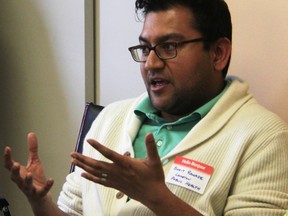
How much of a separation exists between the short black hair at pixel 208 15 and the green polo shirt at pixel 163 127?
168 millimetres

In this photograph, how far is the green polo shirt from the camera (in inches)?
51.8

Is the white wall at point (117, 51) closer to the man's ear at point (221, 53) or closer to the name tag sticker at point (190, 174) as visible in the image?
the man's ear at point (221, 53)

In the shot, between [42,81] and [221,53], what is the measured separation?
4.25 ft

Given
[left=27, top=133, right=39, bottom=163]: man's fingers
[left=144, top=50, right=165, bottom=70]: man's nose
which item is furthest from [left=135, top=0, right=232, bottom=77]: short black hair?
[left=27, top=133, right=39, bottom=163]: man's fingers

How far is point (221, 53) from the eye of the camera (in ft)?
4.44

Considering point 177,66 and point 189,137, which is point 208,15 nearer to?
point 177,66

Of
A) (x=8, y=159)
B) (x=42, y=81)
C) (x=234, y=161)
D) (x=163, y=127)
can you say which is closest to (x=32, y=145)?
(x=8, y=159)

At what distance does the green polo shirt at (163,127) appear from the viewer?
131 centimetres

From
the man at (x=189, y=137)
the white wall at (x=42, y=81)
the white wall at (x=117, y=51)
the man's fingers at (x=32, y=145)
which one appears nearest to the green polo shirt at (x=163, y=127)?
the man at (x=189, y=137)

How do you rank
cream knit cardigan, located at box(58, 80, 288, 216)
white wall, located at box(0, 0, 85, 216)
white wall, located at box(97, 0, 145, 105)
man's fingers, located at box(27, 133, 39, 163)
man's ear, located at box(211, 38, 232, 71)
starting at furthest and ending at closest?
white wall, located at box(0, 0, 85, 216) → white wall, located at box(97, 0, 145, 105) → man's ear, located at box(211, 38, 232, 71) → man's fingers, located at box(27, 133, 39, 163) → cream knit cardigan, located at box(58, 80, 288, 216)

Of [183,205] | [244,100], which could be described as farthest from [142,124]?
[183,205]

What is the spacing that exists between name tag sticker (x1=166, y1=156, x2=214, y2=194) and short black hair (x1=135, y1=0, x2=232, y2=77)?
0.36 m

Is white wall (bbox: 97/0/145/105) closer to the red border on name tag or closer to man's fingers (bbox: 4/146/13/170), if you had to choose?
the red border on name tag

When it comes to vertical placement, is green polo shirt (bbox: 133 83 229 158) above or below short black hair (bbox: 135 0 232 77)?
below
